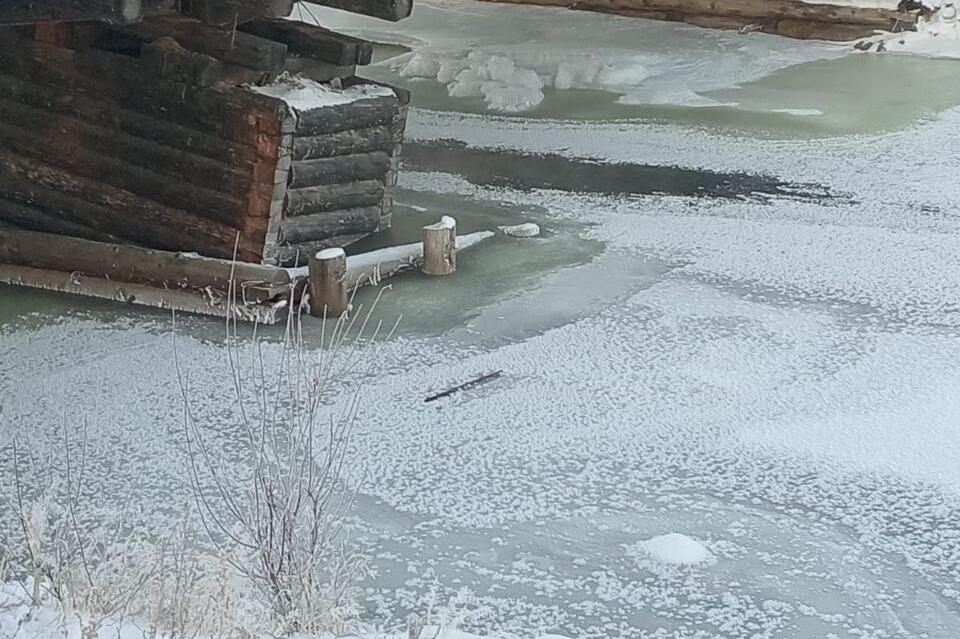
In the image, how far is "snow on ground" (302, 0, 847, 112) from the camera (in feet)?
43.9

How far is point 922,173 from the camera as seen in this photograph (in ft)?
31.9

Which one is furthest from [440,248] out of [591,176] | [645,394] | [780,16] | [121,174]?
[780,16]

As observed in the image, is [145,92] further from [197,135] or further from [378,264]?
[378,264]

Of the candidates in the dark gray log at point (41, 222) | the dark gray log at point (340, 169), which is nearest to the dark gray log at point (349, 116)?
the dark gray log at point (340, 169)

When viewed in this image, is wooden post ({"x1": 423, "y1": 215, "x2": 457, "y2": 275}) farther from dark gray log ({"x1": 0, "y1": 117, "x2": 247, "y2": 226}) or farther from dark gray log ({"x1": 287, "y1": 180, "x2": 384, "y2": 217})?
dark gray log ({"x1": 0, "y1": 117, "x2": 247, "y2": 226})

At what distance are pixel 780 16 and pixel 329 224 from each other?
371 inches

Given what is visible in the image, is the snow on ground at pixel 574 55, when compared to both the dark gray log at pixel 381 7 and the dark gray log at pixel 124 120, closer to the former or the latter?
the dark gray log at pixel 381 7

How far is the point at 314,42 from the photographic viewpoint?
7.91m

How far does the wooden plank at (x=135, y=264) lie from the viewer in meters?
7.11

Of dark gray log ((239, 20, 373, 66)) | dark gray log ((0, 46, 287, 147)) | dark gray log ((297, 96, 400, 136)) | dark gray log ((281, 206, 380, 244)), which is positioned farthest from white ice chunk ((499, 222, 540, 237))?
dark gray log ((0, 46, 287, 147))

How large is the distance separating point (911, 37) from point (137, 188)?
1045 cm

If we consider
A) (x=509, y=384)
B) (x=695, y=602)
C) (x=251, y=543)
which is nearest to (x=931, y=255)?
(x=509, y=384)

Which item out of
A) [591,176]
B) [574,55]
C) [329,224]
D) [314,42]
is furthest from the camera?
[574,55]

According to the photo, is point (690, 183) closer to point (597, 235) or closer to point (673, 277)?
point (597, 235)
